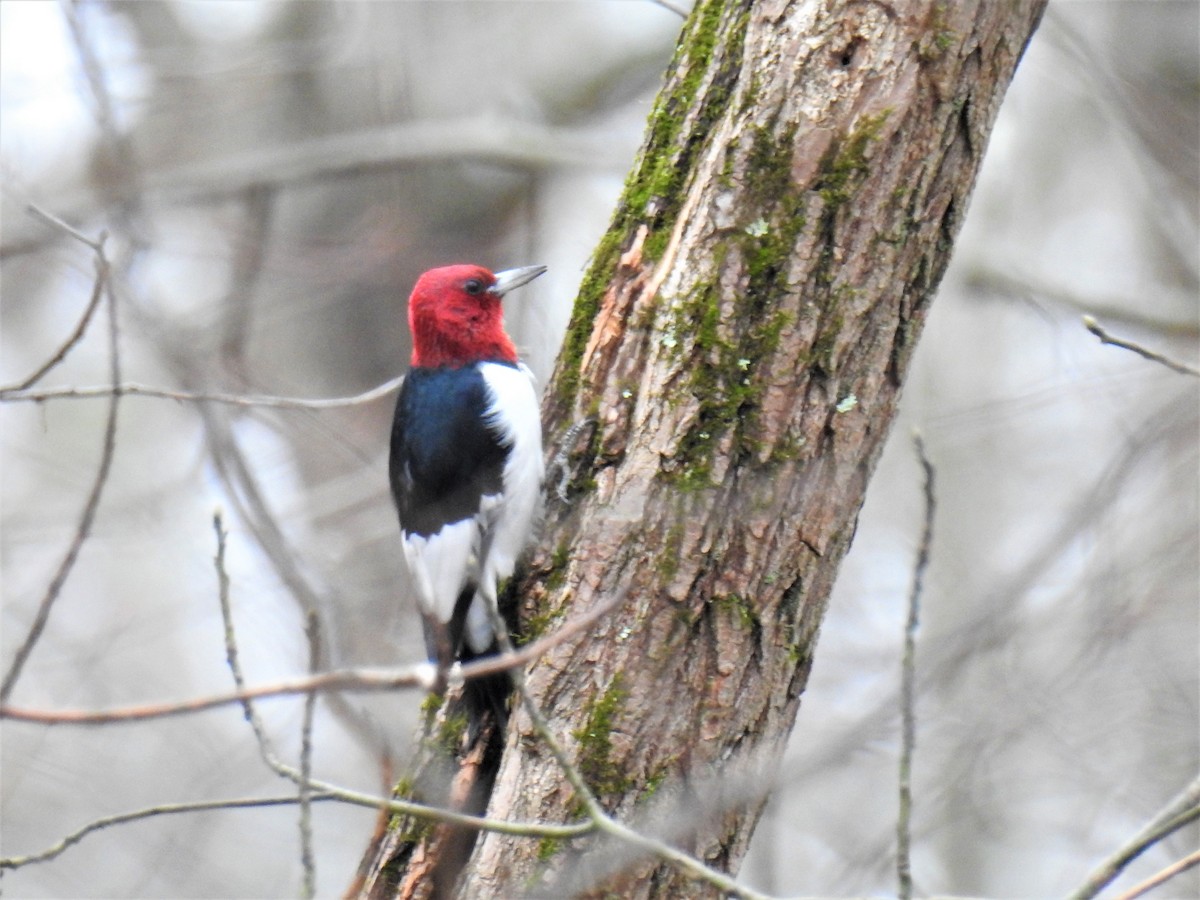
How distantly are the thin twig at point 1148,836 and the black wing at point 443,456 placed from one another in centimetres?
241

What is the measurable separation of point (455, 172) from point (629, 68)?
1278 mm

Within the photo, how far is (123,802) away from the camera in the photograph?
729 cm

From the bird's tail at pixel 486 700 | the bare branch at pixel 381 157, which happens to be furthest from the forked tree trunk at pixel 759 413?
the bare branch at pixel 381 157

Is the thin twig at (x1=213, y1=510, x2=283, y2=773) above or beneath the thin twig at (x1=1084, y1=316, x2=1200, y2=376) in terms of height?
beneath

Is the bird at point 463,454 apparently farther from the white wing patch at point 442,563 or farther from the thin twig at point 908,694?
the thin twig at point 908,694

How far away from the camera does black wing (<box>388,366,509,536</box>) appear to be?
12.6 feet

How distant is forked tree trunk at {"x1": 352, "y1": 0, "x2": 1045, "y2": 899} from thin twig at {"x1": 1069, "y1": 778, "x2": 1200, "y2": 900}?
1076mm

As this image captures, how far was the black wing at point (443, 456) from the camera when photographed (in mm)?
3844

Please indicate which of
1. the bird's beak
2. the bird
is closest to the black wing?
the bird

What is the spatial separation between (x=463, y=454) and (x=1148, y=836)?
264 centimetres

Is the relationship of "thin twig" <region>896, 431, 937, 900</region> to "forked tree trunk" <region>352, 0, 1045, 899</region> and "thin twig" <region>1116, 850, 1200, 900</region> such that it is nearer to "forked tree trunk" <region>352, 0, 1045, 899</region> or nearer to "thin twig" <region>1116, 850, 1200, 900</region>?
"thin twig" <region>1116, 850, 1200, 900</region>

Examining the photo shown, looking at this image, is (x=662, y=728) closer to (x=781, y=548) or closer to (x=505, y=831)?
(x=781, y=548)

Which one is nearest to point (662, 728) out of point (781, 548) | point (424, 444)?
point (781, 548)

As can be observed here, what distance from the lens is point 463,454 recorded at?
3898mm
